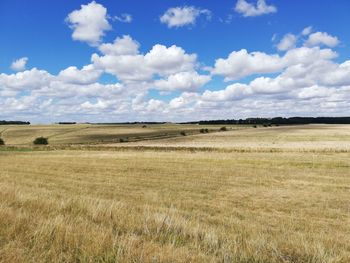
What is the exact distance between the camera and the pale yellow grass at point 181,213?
5227 millimetres

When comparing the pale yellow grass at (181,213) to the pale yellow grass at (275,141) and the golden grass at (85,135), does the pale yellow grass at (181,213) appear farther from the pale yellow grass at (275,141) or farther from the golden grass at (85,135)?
the golden grass at (85,135)

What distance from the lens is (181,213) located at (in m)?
12.5

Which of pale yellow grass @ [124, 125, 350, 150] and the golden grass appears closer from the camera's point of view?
pale yellow grass @ [124, 125, 350, 150]

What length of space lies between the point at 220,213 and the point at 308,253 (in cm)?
1001

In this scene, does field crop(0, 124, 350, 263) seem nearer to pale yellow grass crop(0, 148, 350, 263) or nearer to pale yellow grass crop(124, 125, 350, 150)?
pale yellow grass crop(0, 148, 350, 263)

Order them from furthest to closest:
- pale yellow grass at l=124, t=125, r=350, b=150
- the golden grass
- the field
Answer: the golden grass, pale yellow grass at l=124, t=125, r=350, b=150, the field

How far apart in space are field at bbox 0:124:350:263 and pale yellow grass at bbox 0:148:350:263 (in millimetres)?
22

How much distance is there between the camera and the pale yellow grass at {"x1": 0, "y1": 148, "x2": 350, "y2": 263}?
523cm

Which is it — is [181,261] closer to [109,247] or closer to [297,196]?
[109,247]

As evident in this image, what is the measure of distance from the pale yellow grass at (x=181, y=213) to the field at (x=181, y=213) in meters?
0.02

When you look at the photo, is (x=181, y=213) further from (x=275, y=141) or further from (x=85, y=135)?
(x=85, y=135)

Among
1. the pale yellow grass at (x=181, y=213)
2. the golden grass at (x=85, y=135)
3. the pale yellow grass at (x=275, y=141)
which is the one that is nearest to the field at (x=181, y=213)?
the pale yellow grass at (x=181, y=213)

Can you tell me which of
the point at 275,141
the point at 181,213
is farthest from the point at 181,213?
the point at 275,141

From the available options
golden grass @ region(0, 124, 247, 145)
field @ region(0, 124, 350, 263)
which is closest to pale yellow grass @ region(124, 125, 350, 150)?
golden grass @ region(0, 124, 247, 145)
